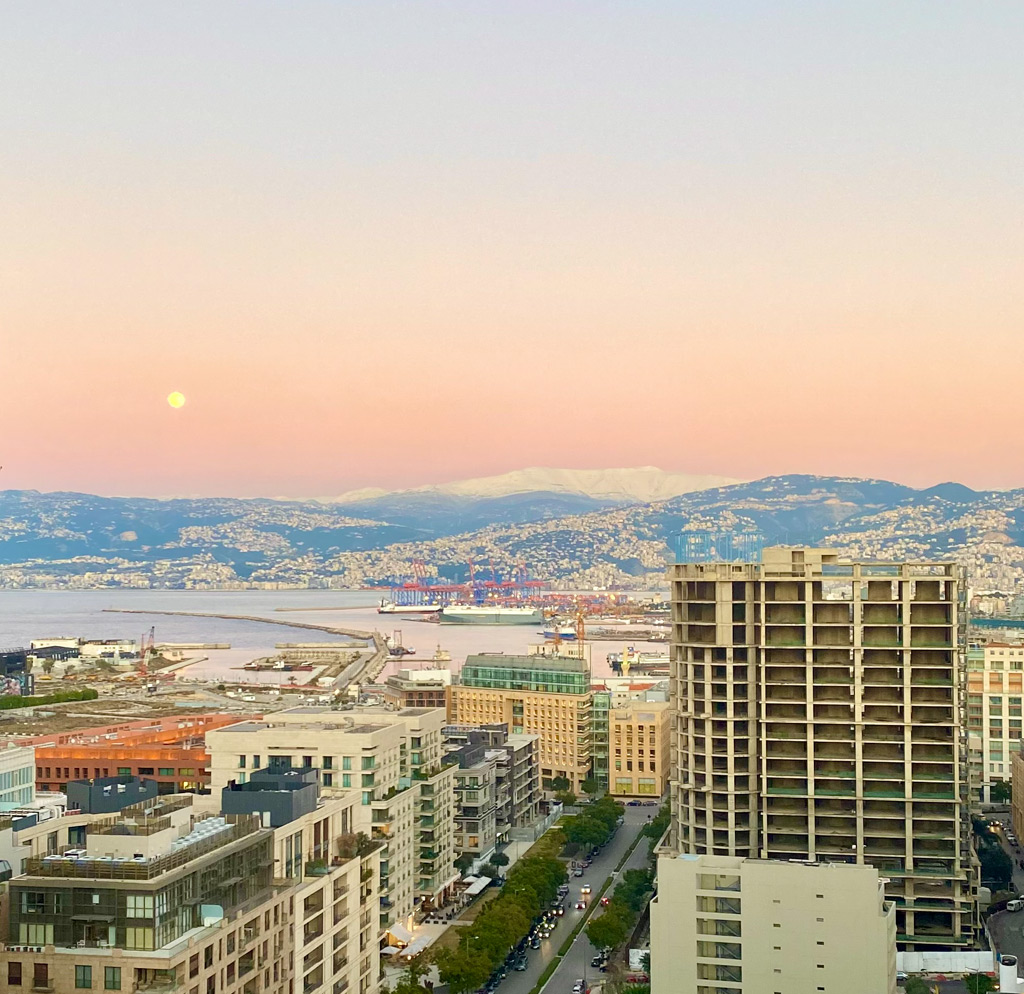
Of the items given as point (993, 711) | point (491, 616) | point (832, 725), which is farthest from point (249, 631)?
point (832, 725)

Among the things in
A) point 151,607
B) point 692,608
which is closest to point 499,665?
point 692,608

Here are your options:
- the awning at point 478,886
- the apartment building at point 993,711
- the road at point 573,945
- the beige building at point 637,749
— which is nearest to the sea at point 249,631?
the beige building at point 637,749

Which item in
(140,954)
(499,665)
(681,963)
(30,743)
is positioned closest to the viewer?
(140,954)

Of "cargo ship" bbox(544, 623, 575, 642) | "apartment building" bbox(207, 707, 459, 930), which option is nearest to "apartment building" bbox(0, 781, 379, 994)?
"apartment building" bbox(207, 707, 459, 930)

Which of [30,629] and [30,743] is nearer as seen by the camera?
[30,743]

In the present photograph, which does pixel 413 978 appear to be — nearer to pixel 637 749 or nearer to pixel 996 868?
pixel 996 868

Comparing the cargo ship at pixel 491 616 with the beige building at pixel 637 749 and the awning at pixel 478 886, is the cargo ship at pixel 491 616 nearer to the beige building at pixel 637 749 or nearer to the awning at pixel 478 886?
the beige building at pixel 637 749

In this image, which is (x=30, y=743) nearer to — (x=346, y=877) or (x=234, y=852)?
(x=346, y=877)
